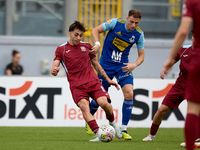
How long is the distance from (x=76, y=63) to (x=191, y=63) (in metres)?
2.43

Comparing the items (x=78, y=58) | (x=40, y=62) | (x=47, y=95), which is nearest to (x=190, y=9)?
(x=78, y=58)

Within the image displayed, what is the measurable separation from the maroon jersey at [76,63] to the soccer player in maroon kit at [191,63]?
7.27ft

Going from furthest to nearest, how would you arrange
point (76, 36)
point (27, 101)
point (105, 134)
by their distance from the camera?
point (27, 101) → point (76, 36) → point (105, 134)

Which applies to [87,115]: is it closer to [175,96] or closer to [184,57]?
[175,96]

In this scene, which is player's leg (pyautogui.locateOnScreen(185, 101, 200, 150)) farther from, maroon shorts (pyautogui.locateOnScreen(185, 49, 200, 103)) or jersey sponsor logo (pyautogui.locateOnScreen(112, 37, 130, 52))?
jersey sponsor logo (pyautogui.locateOnScreen(112, 37, 130, 52))

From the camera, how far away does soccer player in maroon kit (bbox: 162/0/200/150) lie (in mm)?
3322

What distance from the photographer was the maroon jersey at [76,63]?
5.56 meters

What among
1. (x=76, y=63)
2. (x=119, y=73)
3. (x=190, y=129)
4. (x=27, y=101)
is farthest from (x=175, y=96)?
(x=27, y=101)

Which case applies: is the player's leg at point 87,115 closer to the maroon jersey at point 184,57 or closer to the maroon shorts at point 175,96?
the maroon shorts at point 175,96

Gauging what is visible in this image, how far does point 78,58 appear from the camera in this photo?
5.66 meters

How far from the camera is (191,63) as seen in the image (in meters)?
3.48

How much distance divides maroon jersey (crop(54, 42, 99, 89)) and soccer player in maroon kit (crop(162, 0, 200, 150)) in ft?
7.27

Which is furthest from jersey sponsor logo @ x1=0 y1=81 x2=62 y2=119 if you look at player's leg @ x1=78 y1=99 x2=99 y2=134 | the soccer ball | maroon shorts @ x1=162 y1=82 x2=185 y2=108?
the soccer ball

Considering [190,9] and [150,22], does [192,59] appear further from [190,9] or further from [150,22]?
[150,22]
